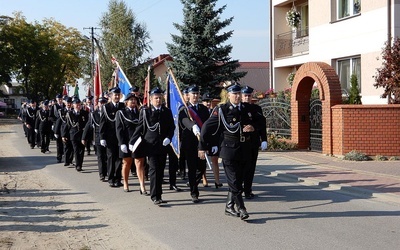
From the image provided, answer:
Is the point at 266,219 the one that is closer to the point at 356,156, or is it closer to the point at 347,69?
the point at 356,156

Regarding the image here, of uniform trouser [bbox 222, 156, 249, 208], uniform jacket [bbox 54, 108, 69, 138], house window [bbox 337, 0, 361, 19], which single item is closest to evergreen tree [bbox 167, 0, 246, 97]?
house window [bbox 337, 0, 361, 19]

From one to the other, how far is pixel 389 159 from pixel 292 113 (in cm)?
407

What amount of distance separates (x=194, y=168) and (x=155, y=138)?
0.95 m

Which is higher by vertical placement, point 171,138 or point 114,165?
point 171,138

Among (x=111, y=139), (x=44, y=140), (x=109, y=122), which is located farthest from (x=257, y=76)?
(x=111, y=139)

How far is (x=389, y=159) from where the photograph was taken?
14.9 meters

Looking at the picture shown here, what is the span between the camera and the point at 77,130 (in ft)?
47.7

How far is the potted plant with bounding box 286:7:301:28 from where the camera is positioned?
25.6 metres

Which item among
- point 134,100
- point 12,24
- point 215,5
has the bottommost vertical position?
point 134,100

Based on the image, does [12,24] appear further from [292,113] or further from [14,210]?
[14,210]

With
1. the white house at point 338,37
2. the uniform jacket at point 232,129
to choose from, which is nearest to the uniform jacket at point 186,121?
the uniform jacket at point 232,129

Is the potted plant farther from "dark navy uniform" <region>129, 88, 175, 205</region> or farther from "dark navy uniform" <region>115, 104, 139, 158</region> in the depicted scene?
"dark navy uniform" <region>129, 88, 175, 205</region>

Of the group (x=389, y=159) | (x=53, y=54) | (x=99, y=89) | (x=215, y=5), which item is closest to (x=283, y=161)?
(x=389, y=159)

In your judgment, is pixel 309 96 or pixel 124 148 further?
pixel 309 96
